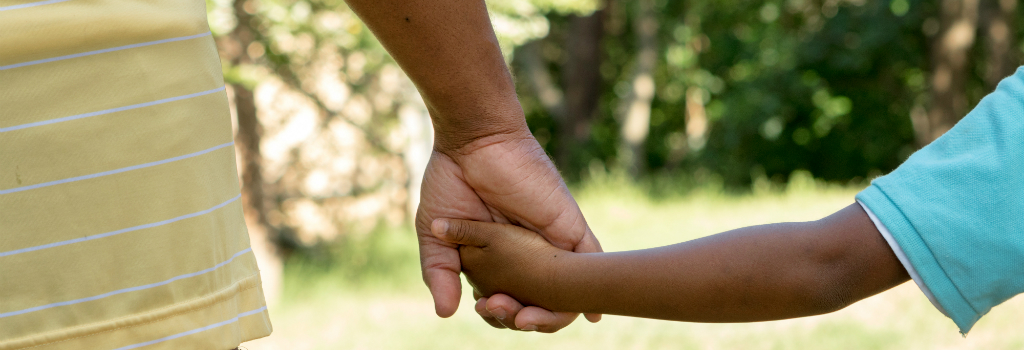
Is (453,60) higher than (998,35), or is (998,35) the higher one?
(453,60)

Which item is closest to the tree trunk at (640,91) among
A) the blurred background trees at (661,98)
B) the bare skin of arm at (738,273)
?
the blurred background trees at (661,98)

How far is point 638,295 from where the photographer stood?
5.17ft

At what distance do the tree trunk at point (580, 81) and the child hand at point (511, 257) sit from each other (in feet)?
49.5

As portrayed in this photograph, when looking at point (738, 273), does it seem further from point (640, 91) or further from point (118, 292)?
point (640, 91)

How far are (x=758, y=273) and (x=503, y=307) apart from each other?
52 cm

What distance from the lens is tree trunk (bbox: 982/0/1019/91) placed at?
40.2ft

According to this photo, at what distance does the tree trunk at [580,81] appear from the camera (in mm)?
16609

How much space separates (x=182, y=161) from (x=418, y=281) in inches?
229

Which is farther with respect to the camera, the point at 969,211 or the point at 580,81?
the point at 580,81

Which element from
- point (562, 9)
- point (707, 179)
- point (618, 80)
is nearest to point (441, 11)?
point (562, 9)

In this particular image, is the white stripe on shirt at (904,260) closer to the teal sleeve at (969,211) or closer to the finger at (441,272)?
the teal sleeve at (969,211)

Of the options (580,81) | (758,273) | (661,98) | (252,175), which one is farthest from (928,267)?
(661,98)

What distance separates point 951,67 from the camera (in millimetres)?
12750

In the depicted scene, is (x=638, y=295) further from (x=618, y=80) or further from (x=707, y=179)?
(x=618, y=80)
